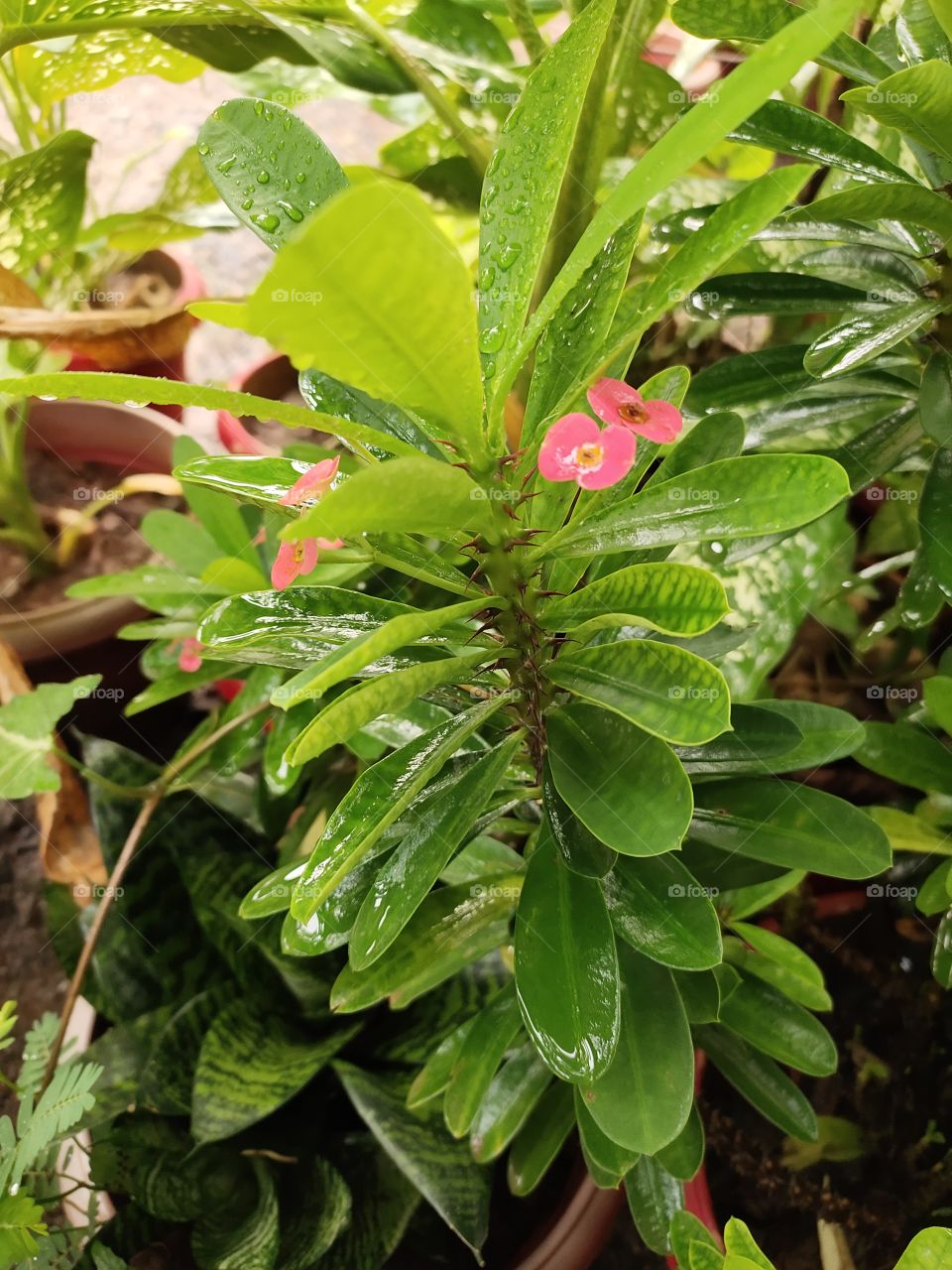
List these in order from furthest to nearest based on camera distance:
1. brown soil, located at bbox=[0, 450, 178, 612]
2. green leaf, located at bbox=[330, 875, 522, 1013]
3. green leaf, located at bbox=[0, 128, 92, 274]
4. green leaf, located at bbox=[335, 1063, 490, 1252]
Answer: brown soil, located at bbox=[0, 450, 178, 612] → green leaf, located at bbox=[0, 128, 92, 274] → green leaf, located at bbox=[335, 1063, 490, 1252] → green leaf, located at bbox=[330, 875, 522, 1013]

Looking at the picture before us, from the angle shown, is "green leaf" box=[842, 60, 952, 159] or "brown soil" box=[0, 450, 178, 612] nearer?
"green leaf" box=[842, 60, 952, 159]

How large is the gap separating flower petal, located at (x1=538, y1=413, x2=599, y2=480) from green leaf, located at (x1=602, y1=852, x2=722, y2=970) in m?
0.29

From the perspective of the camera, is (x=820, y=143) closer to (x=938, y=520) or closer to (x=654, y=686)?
(x=938, y=520)

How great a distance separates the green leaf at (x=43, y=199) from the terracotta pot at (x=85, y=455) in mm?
211

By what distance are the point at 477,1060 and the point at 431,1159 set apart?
0.12m

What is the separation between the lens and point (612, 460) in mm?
438

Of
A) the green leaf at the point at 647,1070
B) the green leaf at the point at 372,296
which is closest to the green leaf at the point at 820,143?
the green leaf at the point at 372,296

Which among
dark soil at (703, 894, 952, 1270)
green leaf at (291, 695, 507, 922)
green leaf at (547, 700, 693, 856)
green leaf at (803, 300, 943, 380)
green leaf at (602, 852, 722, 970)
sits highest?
→ green leaf at (803, 300, 943, 380)

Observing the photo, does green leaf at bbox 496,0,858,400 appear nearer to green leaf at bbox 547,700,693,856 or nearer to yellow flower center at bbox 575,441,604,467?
yellow flower center at bbox 575,441,604,467

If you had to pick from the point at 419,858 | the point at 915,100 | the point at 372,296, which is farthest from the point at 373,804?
the point at 915,100

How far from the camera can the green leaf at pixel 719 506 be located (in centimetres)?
42

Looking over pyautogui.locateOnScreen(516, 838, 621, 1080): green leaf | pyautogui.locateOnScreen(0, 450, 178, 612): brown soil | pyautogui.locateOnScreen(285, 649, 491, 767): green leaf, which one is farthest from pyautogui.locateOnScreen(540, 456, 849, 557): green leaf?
pyautogui.locateOnScreen(0, 450, 178, 612): brown soil

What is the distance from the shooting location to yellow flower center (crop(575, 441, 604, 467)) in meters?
0.44

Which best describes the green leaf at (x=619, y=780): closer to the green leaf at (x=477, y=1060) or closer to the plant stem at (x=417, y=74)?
the green leaf at (x=477, y=1060)
